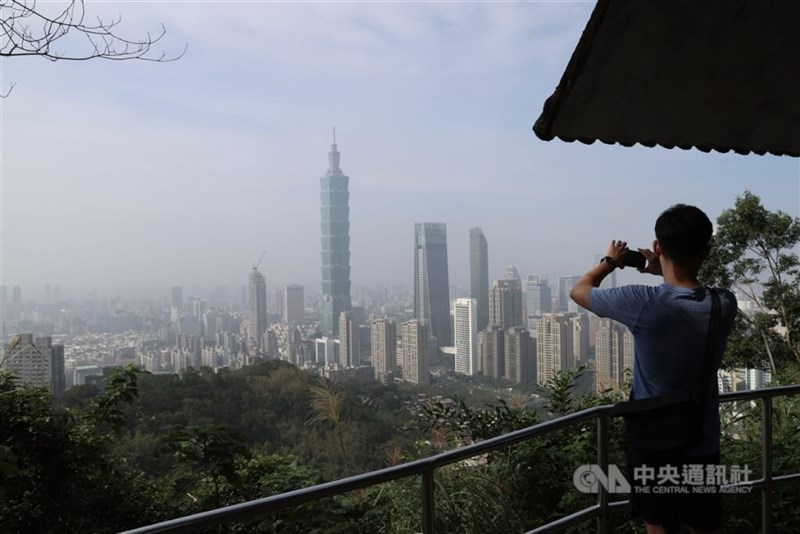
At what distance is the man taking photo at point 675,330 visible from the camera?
1.51 metres

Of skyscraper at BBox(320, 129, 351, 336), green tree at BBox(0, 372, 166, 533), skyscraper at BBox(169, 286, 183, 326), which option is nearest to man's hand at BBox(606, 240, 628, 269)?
green tree at BBox(0, 372, 166, 533)

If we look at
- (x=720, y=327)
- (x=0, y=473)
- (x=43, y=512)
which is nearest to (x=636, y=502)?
(x=720, y=327)

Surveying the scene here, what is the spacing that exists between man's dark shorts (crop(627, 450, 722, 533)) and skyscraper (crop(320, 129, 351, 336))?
7267cm

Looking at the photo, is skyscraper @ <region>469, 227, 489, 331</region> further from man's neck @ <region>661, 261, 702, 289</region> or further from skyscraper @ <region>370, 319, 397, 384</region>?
man's neck @ <region>661, 261, 702, 289</region>

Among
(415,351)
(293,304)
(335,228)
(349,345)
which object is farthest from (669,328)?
(335,228)

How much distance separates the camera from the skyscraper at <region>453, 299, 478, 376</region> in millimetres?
27797

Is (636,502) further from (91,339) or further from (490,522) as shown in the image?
(91,339)

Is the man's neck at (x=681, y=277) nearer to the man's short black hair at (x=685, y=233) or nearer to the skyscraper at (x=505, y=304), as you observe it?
the man's short black hair at (x=685, y=233)

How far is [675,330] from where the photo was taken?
4.96 ft

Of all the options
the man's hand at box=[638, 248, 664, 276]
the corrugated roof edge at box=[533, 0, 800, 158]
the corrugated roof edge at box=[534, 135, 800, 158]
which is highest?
the corrugated roof edge at box=[533, 0, 800, 158]

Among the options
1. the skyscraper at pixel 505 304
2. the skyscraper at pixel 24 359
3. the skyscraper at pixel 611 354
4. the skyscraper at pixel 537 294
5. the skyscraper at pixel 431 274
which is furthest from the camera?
the skyscraper at pixel 431 274

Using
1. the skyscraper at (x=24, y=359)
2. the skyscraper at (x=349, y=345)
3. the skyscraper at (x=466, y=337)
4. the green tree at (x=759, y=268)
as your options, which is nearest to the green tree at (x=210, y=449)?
the skyscraper at (x=24, y=359)

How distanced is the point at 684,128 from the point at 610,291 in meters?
1.49

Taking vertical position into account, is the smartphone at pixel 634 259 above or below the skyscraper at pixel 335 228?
below
